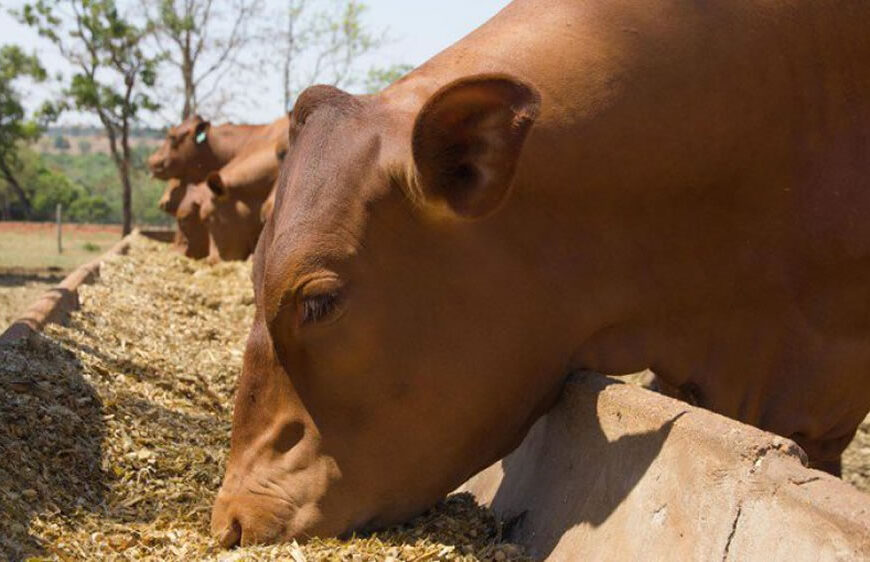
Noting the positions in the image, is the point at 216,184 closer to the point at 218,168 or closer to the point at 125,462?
the point at 218,168

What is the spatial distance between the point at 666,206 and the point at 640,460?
2.94 ft

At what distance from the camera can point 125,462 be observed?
3838mm

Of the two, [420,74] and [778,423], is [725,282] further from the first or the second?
[420,74]

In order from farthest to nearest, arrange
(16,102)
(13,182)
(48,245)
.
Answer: (13,182)
(48,245)
(16,102)

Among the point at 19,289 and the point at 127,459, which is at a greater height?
the point at 127,459

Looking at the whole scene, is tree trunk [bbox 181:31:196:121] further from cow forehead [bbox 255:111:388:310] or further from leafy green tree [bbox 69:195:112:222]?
leafy green tree [bbox 69:195:112:222]

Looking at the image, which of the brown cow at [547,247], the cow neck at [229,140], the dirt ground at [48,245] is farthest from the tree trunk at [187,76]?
the brown cow at [547,247]

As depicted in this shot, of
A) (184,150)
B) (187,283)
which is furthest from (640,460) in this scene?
(184,150)

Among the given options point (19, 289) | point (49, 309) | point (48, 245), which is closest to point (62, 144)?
point (48, 245)

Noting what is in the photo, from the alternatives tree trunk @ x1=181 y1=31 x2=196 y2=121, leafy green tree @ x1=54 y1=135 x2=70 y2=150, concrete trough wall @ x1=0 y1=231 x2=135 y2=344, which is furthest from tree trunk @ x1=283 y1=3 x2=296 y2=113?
leafy green tree @ x1=54 y1=135 x2=70 y2=150

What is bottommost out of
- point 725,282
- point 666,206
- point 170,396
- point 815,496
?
point 170,396

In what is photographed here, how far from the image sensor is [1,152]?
1056 inches

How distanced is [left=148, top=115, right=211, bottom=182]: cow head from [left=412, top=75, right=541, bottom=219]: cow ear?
12822 millimetres

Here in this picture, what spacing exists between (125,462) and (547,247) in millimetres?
1755
